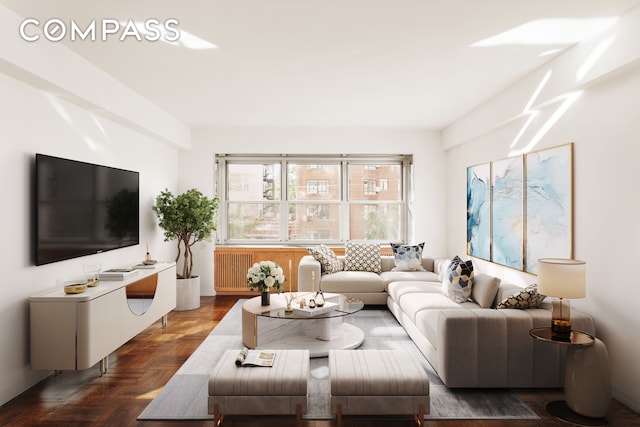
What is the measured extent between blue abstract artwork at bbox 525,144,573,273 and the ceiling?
89 cm

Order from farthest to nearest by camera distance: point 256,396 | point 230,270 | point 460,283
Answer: point 230,270, point 460,283, point 256,396

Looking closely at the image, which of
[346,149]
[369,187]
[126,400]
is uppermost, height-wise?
[346,149]

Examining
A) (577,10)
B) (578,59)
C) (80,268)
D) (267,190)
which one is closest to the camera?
(577,10)

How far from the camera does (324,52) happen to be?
3.53 m

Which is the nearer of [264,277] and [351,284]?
[264,277]

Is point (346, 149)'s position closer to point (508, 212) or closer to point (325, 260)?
point (325, 260)

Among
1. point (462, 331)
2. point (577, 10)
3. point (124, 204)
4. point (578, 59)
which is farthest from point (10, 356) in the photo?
point (578, 59)

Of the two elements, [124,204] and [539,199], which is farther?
[124,204]

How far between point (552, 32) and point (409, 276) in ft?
11.3

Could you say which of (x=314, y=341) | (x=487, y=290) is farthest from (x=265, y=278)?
(x=487, y=290)

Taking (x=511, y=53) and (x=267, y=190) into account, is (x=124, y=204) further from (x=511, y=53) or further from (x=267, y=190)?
(x=511, y=53)

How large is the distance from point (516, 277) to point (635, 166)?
1.89 metres

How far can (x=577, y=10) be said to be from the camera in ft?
9.19

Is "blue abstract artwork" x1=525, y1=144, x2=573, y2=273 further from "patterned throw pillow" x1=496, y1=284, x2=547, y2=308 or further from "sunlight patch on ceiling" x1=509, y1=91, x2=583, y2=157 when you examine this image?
"patterned throw pillow" x1=496, y1=284, x2=547, y2=308
